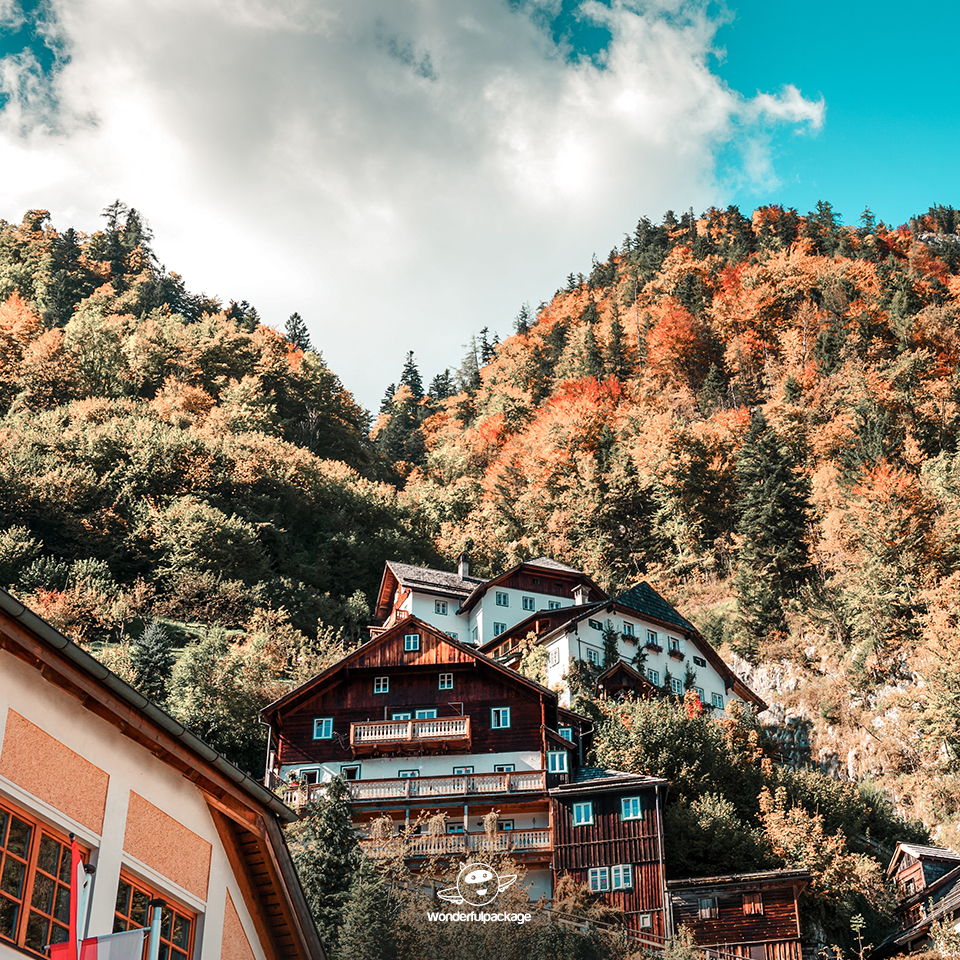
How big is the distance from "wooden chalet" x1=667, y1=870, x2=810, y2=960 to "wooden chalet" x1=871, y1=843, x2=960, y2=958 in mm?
3274

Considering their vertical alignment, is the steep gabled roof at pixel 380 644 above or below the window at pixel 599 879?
above

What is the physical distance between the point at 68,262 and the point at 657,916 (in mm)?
108235

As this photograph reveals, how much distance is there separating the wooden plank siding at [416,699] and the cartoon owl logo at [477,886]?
663cm

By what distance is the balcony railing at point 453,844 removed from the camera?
33.4 metres

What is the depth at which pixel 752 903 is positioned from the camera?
31547 mm

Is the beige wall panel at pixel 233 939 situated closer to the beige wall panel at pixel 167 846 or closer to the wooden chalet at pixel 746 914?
the beige wall panel at pixel 167 846

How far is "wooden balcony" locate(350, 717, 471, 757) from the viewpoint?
38.2 meters

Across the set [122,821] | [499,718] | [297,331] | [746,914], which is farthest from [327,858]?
[297,331]

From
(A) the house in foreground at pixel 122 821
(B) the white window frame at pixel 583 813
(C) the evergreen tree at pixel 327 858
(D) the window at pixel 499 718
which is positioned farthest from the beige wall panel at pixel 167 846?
(D) the window at pixel 499 718

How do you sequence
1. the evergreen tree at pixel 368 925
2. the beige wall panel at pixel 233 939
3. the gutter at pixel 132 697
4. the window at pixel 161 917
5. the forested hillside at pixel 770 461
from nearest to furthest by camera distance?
the gutter at pixel 132 697, the window at pixel 161 917, the beige wall panel at pixel 233 939, the evergreen tree at pixel 368 925, the forested hillside at pixel 770 461

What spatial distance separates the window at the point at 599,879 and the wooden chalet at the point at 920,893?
28.7 ft

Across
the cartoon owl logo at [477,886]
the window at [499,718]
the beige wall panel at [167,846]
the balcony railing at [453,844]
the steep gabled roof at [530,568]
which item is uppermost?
the steep gabled roof at [530,568]

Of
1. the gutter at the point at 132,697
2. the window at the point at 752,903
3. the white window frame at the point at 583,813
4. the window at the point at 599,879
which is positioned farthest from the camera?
the white window frame at the point at 583,813

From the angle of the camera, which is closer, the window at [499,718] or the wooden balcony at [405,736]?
the wooden balcony at [405,736]
